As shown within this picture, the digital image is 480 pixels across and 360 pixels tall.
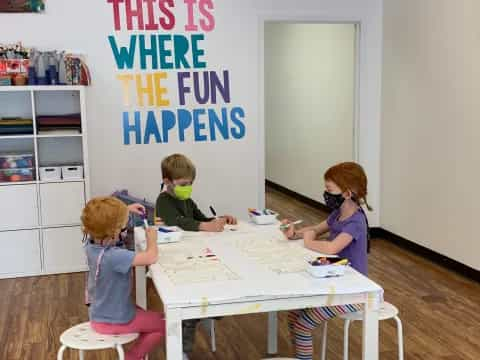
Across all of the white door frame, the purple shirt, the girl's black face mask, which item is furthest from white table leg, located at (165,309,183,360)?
the white door frame

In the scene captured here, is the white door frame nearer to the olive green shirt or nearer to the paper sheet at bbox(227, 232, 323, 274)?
the olive green shirt

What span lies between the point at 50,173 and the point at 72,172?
0.51 feet

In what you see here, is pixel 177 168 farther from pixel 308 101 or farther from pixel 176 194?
pixel 308 101

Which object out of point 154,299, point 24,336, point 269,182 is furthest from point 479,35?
point 269,182

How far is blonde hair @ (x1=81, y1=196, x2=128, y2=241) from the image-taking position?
2447mm

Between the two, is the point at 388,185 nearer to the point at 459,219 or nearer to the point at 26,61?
the point at 459,219

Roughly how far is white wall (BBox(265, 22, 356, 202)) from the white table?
3.78 m

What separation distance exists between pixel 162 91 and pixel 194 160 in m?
0.62

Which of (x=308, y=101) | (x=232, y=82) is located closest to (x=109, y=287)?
(x=232, y=82)

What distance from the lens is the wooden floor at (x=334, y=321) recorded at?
3.38 metres

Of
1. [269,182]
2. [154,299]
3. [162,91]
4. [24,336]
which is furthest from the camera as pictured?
[269,182]

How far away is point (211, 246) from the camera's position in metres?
2.80

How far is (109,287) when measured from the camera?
8.13ft

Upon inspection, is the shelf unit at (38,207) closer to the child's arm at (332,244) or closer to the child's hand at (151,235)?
the child's hand at (151,235)
